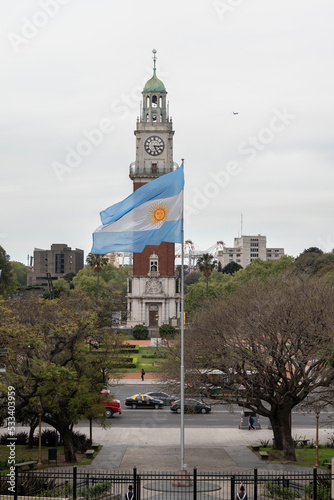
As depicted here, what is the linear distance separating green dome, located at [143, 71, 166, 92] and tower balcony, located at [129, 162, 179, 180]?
12.1m

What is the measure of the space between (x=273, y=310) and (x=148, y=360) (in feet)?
126

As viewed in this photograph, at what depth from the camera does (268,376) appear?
1224 inches

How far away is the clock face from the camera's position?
99500 mm

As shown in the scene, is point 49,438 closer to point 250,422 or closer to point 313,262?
point 250,422

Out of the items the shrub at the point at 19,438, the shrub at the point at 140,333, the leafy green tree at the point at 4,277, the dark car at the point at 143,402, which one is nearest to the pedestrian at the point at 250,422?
the dark car at the point at 143,402

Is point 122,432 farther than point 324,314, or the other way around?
point 122,432

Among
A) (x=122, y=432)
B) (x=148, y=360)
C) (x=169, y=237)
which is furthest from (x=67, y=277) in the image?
(x=169, y=237)

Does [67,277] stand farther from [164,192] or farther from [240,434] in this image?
[164,192]

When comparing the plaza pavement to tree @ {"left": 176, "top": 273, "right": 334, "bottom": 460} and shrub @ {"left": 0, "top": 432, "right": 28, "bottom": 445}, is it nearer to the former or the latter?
tree @ {"left": 176, "top": 273, "right": 334, "bottom": 460}

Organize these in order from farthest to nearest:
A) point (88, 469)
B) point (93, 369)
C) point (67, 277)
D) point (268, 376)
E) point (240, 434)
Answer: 1. point (67, 277)
2. point (240, 434)
3. point (93, 369)
4. point (268, 376)
5. point (88, 469)

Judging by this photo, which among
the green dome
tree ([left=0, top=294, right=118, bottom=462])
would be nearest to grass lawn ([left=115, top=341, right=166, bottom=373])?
tree ([left=0, top=294, right=118, bottom=462])

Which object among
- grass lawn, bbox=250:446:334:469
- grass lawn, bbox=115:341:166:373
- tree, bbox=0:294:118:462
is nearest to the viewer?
tree, bbox=0:294:118:462

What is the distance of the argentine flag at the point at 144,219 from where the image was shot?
24984 millimetres

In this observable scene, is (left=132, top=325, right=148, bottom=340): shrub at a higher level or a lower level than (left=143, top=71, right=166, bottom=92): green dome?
lower
